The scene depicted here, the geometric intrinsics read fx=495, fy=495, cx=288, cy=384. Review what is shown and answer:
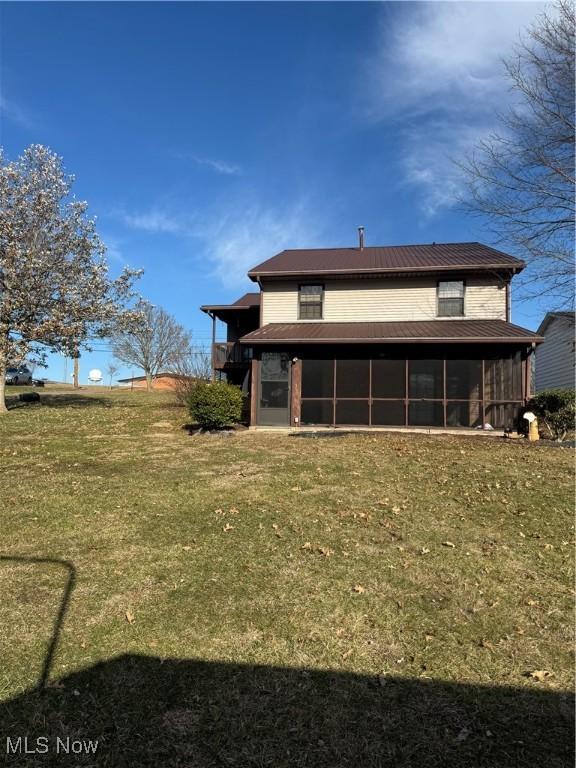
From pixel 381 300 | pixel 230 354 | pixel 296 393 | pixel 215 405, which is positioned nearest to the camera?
pixel 215 405

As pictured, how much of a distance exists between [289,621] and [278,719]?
3.35 ft

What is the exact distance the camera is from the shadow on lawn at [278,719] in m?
2.58

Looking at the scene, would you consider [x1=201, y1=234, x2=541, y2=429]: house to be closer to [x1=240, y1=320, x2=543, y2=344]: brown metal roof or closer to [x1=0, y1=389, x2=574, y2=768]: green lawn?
[x1=240, y1=320, x2=543, y2=344]: brown metal roof

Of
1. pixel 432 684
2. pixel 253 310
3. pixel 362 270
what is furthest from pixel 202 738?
pixel 253 310

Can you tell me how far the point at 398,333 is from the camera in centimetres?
1523

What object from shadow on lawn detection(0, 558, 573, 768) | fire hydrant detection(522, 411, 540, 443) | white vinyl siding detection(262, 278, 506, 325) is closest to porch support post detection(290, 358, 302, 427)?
white vinyl siding detection(262, 278, 506, 325)

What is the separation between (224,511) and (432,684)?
12.5 feet

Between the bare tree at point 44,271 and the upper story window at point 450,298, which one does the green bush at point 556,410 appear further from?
the bare tree at point 44,271

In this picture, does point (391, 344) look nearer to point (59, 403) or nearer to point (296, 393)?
point (296, 393)

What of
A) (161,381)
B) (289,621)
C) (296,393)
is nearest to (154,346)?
(161,381)

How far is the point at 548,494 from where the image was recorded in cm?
752

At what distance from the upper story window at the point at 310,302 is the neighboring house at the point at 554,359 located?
9.94m

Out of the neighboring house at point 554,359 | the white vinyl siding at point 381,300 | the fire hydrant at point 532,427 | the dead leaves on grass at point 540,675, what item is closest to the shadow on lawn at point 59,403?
the white vinyl siding at point 381,300

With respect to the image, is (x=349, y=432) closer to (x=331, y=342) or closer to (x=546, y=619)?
(x=331, y=342)
